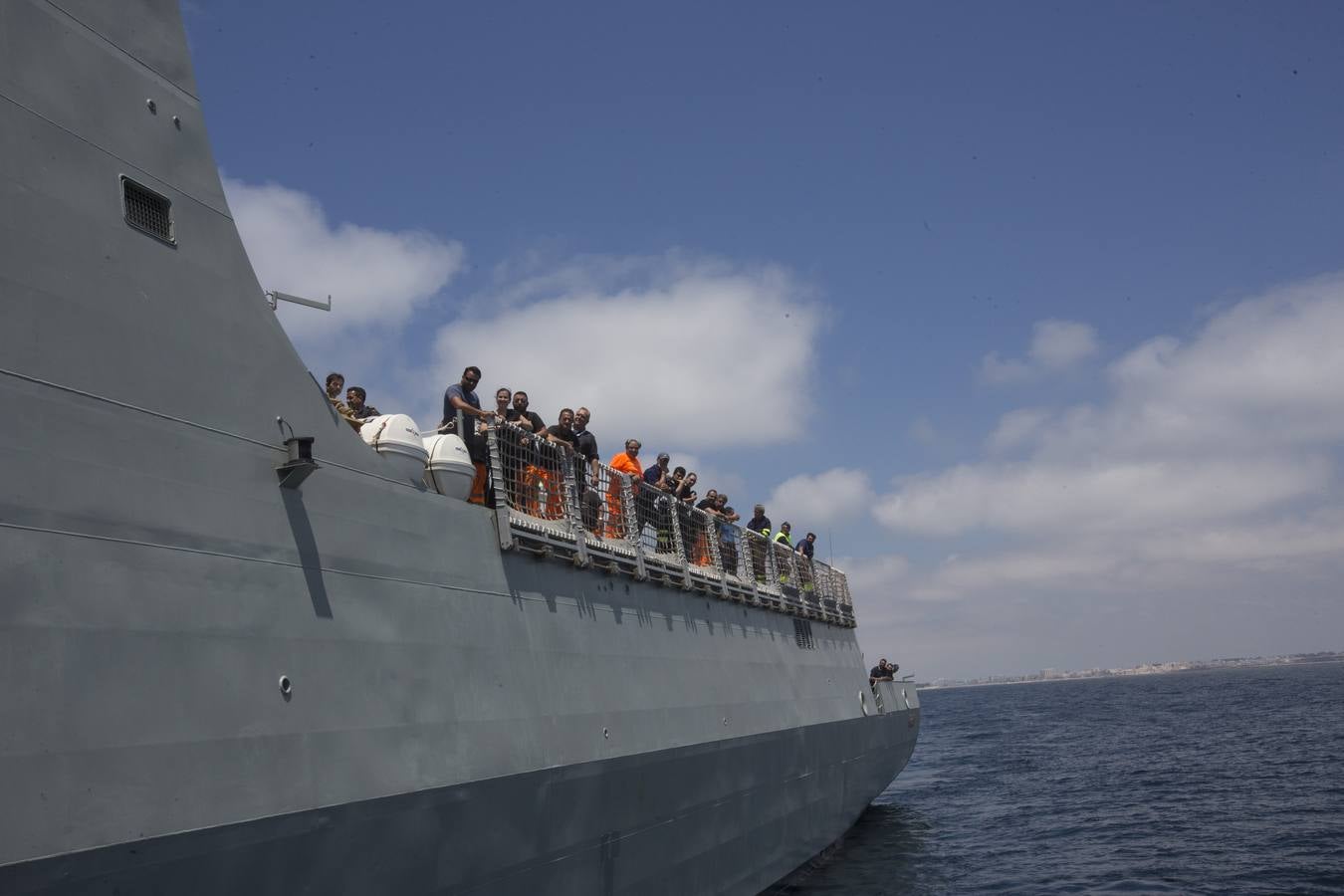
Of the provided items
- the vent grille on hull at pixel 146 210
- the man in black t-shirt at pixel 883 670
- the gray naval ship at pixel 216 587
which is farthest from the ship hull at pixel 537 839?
the man in black t-shirt at pixel 883 670

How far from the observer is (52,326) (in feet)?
16.3

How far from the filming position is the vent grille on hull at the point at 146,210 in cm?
566

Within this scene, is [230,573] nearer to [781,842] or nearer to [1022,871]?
[781,842]

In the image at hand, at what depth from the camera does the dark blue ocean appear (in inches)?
617

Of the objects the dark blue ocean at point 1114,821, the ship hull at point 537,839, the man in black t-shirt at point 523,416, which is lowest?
the dark blue ocean at point 1114,821

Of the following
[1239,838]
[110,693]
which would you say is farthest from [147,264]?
[1239,838]

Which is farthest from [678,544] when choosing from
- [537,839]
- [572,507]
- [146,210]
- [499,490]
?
[146,210]

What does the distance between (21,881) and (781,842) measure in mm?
12220

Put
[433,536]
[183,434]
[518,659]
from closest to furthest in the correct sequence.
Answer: [183,434]
[433,536]
[518,659]

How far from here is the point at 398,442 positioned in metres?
7.69

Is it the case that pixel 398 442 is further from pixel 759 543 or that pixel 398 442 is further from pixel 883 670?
pixel 883 670

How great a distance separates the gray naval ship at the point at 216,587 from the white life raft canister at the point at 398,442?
3 cm

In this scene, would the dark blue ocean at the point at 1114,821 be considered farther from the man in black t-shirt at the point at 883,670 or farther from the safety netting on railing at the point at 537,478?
the safety netting on railing at the point at 537,478

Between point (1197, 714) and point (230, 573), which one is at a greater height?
point (230, 573)
